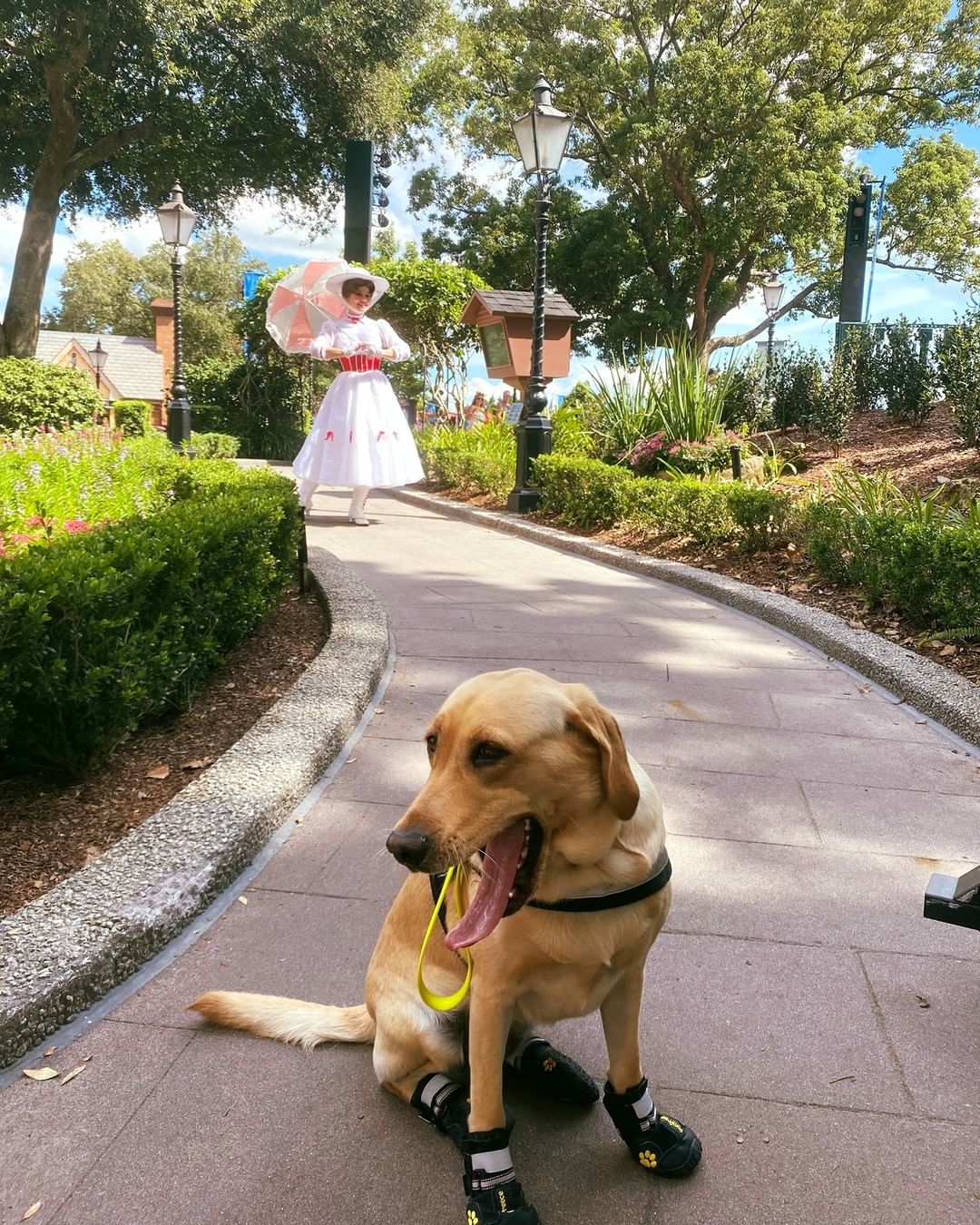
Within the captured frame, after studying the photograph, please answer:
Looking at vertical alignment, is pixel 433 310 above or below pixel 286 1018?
above

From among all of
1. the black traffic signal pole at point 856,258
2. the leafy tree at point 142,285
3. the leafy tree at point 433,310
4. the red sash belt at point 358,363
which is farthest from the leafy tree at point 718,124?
the leafy tree at point 142,285

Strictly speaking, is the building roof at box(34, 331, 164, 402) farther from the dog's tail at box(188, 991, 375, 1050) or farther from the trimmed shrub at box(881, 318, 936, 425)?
the dog's tail at box(188, 991, 375, 1050)

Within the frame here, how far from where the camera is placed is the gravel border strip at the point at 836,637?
182 inches

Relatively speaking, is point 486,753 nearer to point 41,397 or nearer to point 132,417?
point 41,397

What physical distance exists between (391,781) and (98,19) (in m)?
21.3

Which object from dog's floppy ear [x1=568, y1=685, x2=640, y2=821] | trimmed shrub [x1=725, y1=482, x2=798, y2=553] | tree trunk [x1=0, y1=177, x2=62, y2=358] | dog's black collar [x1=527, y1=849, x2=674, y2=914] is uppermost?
tree trunk [x1=0, y1=177, x2=62, y2=358]

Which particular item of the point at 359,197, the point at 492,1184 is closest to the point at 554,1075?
the point at 492,1184

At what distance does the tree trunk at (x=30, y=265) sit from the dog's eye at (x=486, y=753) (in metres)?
23.8

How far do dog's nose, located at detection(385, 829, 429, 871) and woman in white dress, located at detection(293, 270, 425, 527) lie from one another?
31.1ft

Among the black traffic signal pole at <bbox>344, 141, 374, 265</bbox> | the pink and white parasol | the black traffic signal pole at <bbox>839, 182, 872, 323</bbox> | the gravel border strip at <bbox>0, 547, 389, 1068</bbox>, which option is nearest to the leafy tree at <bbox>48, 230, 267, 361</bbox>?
the black traffic signal pole at <bbox>344, 141, 374, 265</bbox>

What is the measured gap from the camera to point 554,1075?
2016mm

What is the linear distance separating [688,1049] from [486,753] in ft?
3.96

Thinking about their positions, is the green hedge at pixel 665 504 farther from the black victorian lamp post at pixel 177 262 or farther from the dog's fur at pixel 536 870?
the black victorian lamp post at pixel 177 262

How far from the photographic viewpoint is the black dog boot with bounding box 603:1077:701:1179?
183 centimetres
